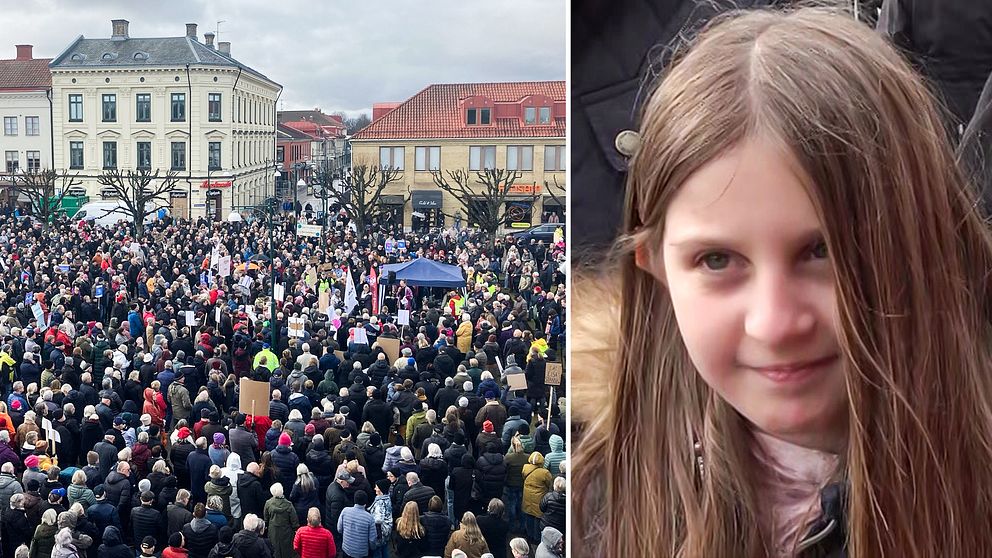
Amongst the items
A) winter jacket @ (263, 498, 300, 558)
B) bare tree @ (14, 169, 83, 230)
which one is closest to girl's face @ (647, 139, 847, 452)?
winter jacket @ (263, 498, 300, 558)

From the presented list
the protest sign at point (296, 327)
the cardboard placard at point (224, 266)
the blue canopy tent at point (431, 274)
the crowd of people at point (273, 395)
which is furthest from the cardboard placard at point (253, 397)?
the blue canopy tent at point (431, 274)

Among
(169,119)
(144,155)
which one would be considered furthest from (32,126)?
(169,119)

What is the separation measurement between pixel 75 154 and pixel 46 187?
8.5 inches

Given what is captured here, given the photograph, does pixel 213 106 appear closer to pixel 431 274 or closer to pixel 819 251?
pixel 431 274

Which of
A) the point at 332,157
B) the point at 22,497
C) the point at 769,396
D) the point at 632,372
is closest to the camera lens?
the point at 769,396

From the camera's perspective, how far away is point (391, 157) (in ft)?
10.7

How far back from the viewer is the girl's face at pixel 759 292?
6.35 ft

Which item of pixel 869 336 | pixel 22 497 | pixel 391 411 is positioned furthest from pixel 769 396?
pixel 22 497

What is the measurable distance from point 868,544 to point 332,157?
85.5 inches

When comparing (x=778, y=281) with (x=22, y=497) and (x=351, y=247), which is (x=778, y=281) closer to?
(x=351, y=247)

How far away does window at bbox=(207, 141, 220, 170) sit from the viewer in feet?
11.1

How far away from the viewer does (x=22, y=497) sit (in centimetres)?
311

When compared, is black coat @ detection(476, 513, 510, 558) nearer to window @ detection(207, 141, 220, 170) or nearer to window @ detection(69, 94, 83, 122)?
window @ detection(207, 141, 220, 170)

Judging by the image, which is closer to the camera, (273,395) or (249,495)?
(249,495)
